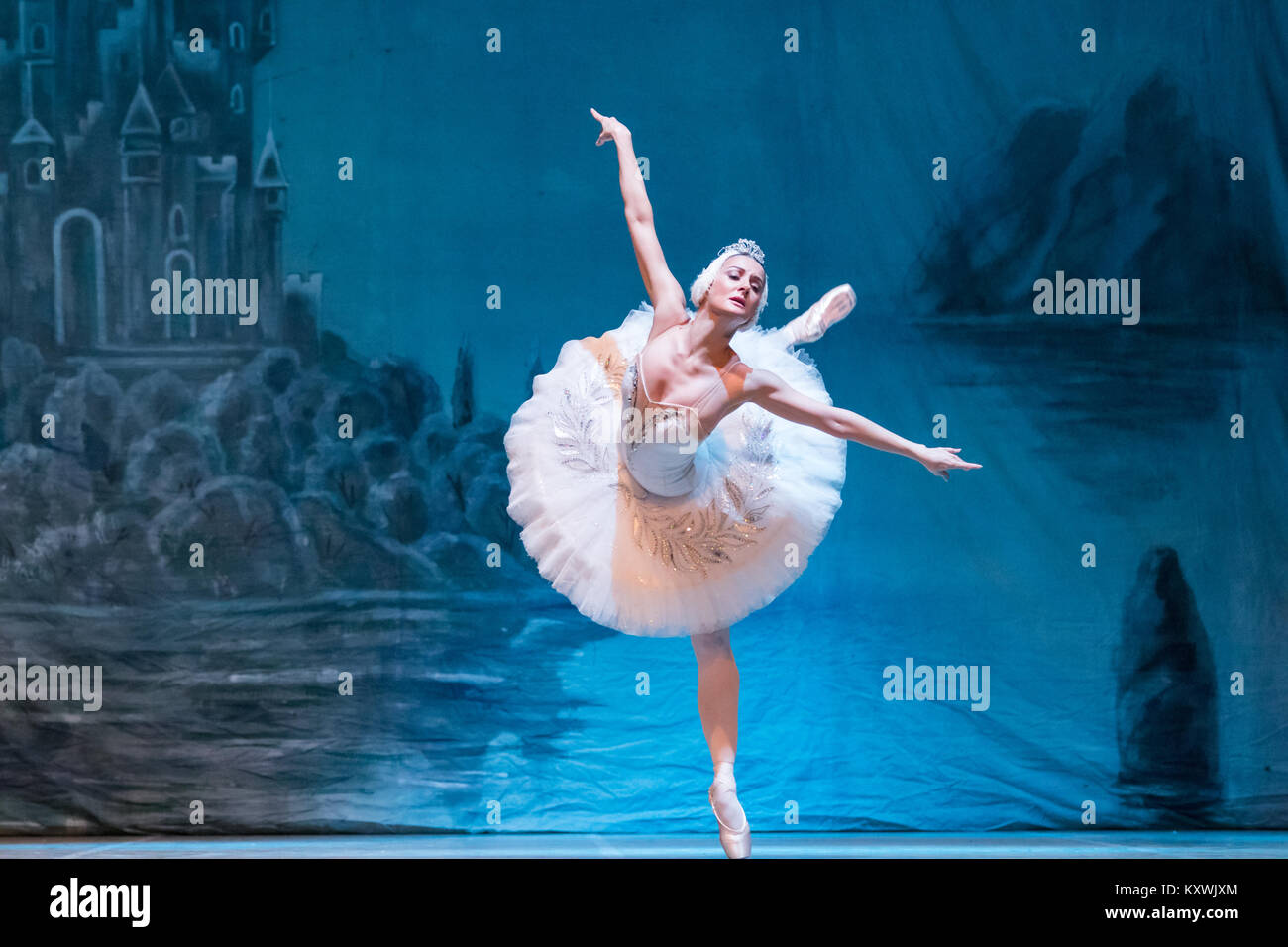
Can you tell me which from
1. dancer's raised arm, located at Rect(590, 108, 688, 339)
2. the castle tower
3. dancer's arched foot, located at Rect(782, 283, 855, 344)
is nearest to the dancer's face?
dancer's raised arm, located at Rect(590, 108, 688, 339)

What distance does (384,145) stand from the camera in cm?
470

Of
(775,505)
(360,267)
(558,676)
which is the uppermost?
(360,267)

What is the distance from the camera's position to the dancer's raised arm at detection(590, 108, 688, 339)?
3.61m

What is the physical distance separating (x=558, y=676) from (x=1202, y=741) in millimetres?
2350

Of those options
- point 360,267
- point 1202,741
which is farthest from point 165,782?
point 1202,741

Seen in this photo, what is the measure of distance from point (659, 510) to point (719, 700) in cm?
56

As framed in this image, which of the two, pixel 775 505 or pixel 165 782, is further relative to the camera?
pixel 165 782

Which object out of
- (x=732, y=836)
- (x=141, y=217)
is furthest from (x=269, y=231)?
(x=732, y=836)

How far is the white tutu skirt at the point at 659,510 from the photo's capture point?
363cm

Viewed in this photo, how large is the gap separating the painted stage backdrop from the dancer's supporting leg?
3.27 feet

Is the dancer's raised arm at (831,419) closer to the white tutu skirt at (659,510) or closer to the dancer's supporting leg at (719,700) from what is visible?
the white tutu skirt at (659,510)

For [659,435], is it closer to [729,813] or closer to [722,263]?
[722,263]

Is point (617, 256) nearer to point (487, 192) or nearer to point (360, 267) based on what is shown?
point (487, 192)

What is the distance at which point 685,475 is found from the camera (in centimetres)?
361
